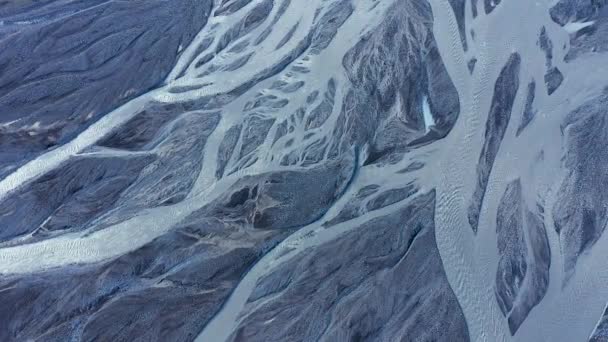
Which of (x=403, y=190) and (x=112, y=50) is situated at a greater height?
(x=112, y=50)

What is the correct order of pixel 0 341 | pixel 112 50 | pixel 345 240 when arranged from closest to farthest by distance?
pixel 0 341
pixel 345 240
pixel 112 50

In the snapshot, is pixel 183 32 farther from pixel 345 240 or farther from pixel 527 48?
pixel 527 48

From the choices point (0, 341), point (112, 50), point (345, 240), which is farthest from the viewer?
point (112, 50)

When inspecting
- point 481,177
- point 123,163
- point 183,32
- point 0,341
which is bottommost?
point 481,177

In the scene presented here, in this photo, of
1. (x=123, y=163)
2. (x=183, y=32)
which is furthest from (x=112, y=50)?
(x=123, y=163)

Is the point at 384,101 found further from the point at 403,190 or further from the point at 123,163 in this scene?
the point at 123,163

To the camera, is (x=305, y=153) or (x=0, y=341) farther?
(x=305, y=153)
